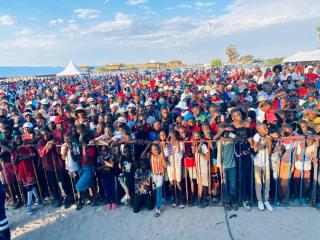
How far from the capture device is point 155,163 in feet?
16.3

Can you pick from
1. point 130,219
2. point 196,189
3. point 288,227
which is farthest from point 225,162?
point 130,219

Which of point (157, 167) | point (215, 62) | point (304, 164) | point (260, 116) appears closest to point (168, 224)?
point (157, 167)

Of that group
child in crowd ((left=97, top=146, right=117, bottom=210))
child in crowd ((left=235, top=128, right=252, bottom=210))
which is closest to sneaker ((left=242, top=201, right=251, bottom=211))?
child in crowd ((left=235, top=128, right=252, bottom=210))

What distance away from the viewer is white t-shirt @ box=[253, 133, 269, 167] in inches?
182

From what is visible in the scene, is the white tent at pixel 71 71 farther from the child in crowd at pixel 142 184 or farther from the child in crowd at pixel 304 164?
the child in crowd at pixel 304 164

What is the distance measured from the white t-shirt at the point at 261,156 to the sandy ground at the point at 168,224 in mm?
938

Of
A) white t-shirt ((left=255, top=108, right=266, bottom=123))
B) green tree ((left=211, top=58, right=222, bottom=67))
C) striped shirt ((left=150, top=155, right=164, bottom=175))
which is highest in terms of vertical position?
green tree ((left=211, top=58, right=222, bottom=67))

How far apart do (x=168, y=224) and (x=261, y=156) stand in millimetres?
2225

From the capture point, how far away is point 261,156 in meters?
4.67

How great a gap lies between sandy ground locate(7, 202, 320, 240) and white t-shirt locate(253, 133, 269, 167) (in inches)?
36.9

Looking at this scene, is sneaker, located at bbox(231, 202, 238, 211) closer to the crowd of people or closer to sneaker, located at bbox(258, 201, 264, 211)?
the crowd of people

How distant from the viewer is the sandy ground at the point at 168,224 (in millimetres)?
4219

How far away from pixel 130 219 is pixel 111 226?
395mm

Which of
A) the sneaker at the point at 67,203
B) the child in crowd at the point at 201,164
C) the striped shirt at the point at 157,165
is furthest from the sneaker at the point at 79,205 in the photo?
the child in crowd at the point at 201,164
